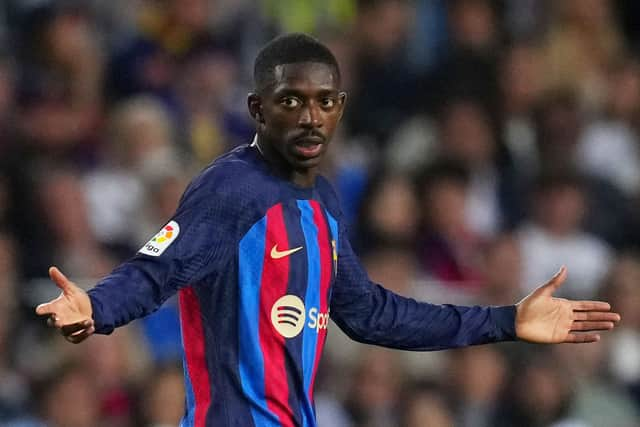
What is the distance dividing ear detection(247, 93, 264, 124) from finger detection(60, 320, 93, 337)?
97 cm

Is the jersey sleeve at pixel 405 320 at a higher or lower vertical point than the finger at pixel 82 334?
lower

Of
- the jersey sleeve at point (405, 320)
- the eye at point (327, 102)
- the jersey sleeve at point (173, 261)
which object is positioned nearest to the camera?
the jersey sleeve at point (173, 261)

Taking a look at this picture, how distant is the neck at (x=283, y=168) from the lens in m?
4.40

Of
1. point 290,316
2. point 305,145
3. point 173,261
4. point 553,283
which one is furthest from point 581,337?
point 173,261

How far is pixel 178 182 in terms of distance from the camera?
7816mm

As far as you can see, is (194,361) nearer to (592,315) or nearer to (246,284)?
(246,284)

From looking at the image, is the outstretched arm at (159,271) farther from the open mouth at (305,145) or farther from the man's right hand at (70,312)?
the open mouth at (305,145)

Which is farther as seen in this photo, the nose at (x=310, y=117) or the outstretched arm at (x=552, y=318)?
the outstretched arm at (x=552, y=318)

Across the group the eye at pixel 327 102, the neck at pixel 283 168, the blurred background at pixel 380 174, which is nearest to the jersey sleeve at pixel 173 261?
the neck at pixel 283 168

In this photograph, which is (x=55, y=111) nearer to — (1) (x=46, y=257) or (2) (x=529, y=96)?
(1) (x=46, y=257)

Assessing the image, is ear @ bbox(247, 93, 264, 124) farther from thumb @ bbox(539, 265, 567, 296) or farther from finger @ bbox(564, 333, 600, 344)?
finger @ bbox(564, 333, 600, 344)

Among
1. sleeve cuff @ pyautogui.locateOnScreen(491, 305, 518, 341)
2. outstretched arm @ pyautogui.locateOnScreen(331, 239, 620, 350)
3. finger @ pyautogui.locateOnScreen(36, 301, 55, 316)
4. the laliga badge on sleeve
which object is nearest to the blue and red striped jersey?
the laliga badge on sleeve

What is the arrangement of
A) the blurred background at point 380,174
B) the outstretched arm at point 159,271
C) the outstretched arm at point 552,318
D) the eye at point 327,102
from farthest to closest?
the blurred background at point 380,174, the outstretched arm at point 552,318, the eye at point 327,102, the outstretched arm at point 159,271

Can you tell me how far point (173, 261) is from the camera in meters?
4.02
